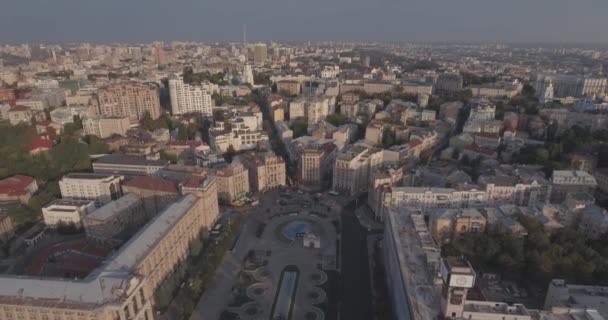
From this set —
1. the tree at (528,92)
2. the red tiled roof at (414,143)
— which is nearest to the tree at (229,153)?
the red tiled roof at (414,143)

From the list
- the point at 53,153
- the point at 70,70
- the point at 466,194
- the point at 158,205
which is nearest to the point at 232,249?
the point at 158,205

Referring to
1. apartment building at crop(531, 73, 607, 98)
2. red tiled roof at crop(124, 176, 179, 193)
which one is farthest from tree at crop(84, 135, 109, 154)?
apartment building at crop(531, 73, 607, 98)

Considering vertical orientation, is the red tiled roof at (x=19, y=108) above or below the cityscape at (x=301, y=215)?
above

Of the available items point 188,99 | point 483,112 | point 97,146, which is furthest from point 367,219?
point 188,99

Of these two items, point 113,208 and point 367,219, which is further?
point 367,219

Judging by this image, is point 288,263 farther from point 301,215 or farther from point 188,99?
point 188,99

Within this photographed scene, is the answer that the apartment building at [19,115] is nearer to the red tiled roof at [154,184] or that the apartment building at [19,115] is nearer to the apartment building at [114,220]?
the red tiled roof at [154,184]

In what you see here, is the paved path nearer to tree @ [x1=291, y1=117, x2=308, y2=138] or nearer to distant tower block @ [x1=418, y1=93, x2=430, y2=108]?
tree @ [x1=291, y1=117, x2=308, y2=138]
